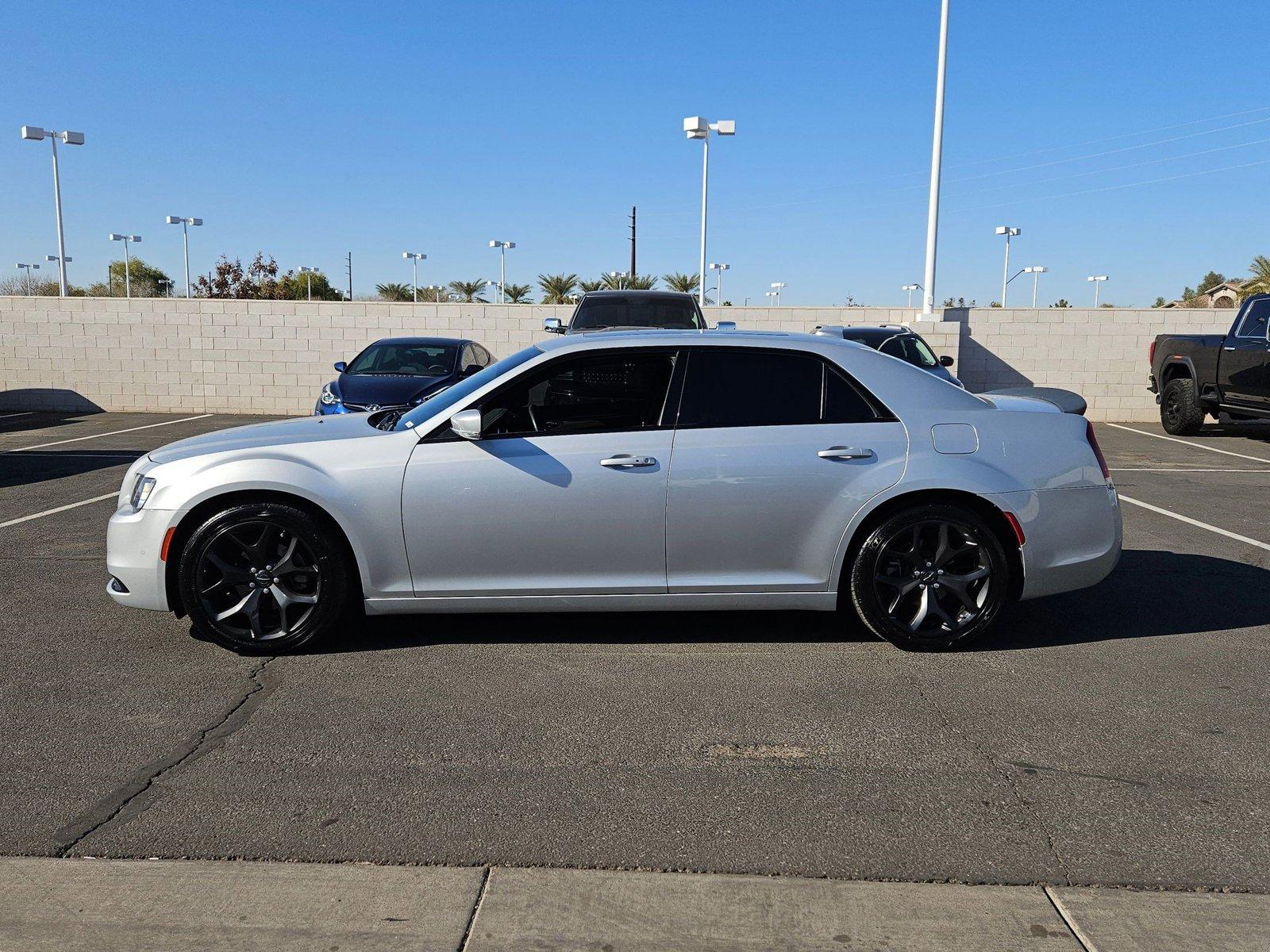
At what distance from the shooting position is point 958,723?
4.33 meters

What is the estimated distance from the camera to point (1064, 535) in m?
5.24

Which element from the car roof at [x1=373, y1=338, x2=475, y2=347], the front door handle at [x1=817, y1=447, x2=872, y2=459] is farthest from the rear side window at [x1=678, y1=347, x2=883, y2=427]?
the car roof at [x1=373, y1=338, x2=475, y2=347]

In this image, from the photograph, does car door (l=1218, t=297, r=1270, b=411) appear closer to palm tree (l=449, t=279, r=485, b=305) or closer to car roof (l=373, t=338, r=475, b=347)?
car roof (l=373, t=338, r=475, b=347)

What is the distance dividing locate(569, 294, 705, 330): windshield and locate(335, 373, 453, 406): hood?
2.07m

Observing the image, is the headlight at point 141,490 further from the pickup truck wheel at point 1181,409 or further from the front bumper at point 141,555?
the pickup truck wheel at point 1181,409

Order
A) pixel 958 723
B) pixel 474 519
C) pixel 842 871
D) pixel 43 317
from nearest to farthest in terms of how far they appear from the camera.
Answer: pixel 842 871
pixel 958 723
pixel 474 519
pixel 43 317

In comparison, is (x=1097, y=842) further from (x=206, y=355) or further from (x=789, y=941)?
(x=206, y=355)

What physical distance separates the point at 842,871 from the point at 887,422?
8.51 ft

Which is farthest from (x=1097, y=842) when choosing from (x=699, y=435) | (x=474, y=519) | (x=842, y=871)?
(x=474, y=519)

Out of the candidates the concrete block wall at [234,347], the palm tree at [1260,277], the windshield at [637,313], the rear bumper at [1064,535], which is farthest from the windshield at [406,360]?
the palm tree at [1260,277]

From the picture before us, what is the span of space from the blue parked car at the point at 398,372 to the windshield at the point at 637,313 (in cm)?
171

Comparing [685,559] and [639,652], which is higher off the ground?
[685,559]

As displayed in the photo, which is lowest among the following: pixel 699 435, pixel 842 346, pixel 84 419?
pixel 84 419

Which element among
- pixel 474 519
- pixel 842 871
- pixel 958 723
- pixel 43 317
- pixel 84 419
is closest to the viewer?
pixel 842 871
